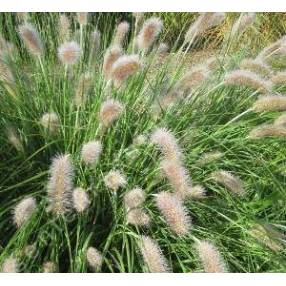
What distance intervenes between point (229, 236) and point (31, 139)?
1.02 metres

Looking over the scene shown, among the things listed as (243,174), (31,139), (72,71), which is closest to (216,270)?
(243,174)

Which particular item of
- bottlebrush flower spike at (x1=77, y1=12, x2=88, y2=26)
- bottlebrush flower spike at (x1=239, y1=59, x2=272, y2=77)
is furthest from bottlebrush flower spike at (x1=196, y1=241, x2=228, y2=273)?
bottlebrush flower spike at (x1=77, y1=12, x2=88, y2=26)

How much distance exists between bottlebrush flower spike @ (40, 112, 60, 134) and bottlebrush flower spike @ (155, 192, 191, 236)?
85 centimetres

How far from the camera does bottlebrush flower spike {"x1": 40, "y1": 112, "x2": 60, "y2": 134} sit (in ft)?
8.02

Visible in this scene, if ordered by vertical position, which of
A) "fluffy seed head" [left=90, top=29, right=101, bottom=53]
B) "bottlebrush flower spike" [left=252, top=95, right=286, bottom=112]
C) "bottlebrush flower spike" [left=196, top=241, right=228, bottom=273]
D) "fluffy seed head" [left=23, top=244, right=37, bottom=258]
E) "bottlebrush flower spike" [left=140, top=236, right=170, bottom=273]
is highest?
"fluffy seed head" [left=90, top=29, right=101, bottom=53]

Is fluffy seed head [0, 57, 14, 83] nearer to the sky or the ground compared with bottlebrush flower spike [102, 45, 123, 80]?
nearer to the sky

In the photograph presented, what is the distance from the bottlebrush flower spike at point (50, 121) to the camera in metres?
2.45

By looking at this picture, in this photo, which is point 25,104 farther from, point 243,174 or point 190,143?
point 243,174

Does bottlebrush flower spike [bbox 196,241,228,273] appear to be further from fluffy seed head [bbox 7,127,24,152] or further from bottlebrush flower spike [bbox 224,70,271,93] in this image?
fluffy seed head [bbox 7,127,24,152]

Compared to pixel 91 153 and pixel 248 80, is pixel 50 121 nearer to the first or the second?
pixel 91 153

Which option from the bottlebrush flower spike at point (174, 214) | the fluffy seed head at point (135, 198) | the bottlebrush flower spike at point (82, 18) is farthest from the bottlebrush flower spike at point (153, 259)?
the bottlebrush flower spike at point (82, 18)

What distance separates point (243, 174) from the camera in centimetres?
260

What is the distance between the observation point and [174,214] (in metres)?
1.72

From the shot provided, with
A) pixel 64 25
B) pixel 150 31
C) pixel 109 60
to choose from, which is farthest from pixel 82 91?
pixel 64 25
